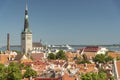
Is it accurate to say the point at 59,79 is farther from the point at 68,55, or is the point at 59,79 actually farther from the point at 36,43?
the point at 36,43

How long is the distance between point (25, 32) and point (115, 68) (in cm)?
3446

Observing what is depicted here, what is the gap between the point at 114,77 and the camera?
44.0ft

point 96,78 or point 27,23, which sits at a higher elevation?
point 27,23

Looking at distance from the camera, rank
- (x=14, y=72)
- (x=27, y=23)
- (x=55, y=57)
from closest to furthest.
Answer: (x=14, y=72) < (x=55, y=57) < (x=27, y=23)

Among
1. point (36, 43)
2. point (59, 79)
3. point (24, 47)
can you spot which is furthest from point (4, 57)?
point (36, 43)

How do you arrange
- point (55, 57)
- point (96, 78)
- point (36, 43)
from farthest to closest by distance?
1. point (36, 43)
2. point (55, 57)
3. point (96, 78)

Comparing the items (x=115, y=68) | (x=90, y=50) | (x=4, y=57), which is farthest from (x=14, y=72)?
(x=90, y=50)

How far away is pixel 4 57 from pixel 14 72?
18200 mm

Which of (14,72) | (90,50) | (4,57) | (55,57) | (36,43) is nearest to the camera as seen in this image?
(14,72)

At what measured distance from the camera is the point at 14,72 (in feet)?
51.6

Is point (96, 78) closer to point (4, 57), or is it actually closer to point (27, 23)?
point (4, 57)

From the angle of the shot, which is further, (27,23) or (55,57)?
(27,23)

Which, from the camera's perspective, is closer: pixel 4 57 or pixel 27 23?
pixel 4 57

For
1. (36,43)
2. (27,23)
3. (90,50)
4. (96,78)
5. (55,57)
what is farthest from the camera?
(36,43)
